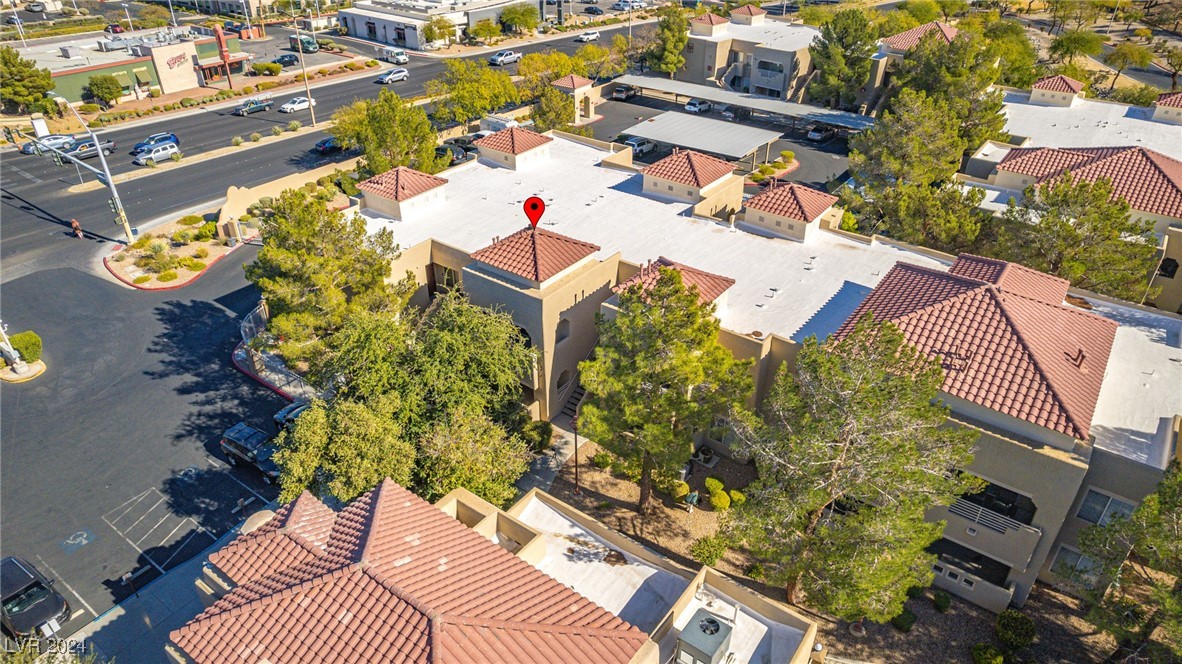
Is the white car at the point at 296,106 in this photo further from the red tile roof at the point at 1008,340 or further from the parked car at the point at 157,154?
the red tile roof at the point at 1008,340

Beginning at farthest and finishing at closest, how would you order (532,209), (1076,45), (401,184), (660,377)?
(1076,45)
(401,184)
(532,209)
(660,377)

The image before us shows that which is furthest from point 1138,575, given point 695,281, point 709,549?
point 695,281

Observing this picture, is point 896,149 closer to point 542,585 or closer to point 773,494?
point 773,494

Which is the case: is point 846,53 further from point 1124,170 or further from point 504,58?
point 504,58

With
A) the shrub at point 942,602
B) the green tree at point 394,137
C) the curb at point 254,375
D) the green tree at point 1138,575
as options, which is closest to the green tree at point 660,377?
the shrub at point 942,602

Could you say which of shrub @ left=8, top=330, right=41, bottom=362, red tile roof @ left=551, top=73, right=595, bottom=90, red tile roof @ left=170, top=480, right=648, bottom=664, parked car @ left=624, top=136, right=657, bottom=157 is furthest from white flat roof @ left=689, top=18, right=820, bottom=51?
red tile roof @ left=170, top=480, right=648, bottom=664

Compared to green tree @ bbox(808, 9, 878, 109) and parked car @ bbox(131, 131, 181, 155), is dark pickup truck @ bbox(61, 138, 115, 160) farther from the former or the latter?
green tree @ bbox(808, 9, 878, 109)

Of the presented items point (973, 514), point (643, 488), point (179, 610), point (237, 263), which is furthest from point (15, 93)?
point (973, 514)
